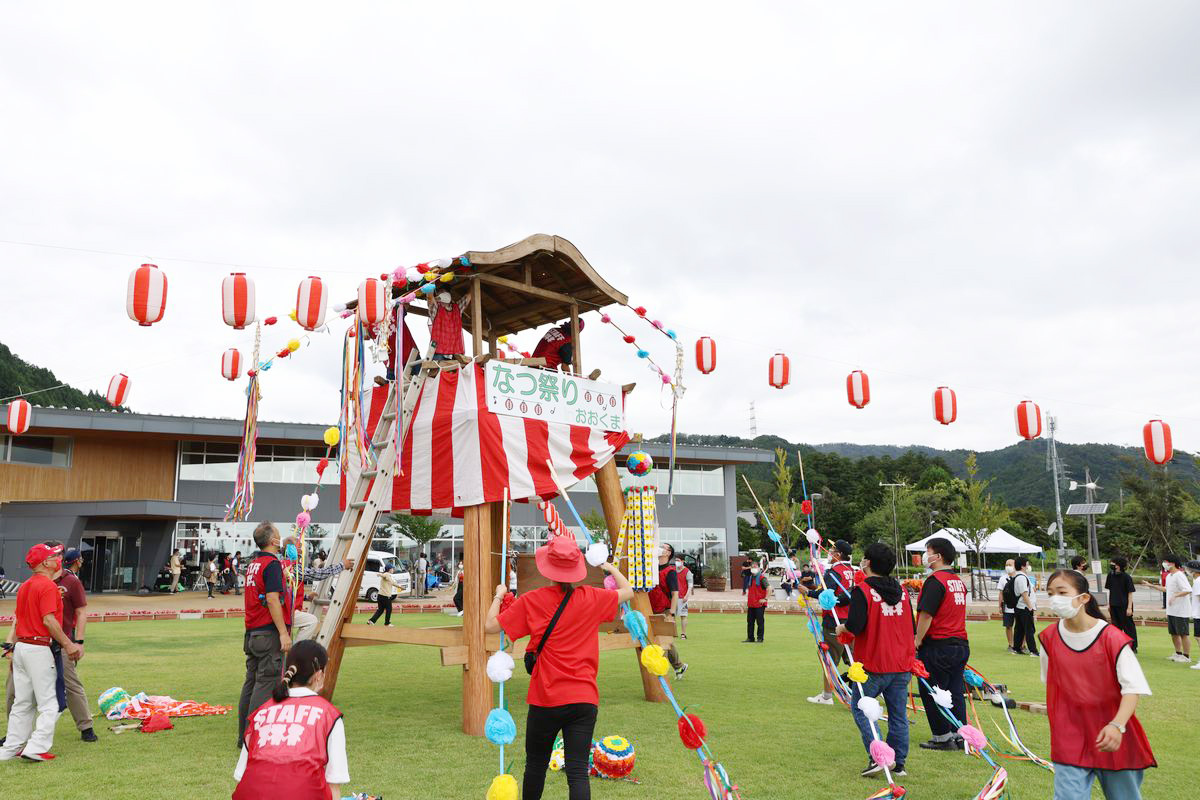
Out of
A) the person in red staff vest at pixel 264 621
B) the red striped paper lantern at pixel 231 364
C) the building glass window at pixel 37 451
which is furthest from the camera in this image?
the building glass window at pixel 37 451

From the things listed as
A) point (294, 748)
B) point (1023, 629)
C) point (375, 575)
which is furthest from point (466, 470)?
point (375, 575)

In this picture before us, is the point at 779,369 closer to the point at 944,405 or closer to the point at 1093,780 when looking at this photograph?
the point at 944,405

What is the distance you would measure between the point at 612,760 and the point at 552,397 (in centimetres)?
424

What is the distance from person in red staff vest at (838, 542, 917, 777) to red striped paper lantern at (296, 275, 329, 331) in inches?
254

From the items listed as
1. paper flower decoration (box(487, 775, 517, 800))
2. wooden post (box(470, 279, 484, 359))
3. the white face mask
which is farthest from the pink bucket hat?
wooden post (box(470, 279, 484, 359))

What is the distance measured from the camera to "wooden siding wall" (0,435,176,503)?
32594 mm

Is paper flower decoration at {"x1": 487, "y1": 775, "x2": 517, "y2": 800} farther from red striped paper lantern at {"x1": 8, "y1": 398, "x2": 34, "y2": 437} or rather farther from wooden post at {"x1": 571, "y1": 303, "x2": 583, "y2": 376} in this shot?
red striped paper lantern at {"x1": 8, "y1": 398, "x2": 34, "y2": 437}

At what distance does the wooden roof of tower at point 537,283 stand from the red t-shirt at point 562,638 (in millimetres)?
5189

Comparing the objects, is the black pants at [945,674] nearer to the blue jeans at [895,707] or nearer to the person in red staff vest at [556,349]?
the blue jeans at [895,707]

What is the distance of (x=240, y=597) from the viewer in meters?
31.4

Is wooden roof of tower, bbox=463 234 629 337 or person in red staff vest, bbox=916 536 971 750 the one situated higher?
wooden roof of tower, bbox=463 234 629 337

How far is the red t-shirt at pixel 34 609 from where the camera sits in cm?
700

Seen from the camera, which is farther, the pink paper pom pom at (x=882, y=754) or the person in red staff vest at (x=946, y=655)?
the person in red staff vest at (x=946, y=655)

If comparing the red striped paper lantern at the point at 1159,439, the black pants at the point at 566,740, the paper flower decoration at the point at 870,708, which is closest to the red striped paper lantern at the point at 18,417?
the black pants at the point at 566,740
